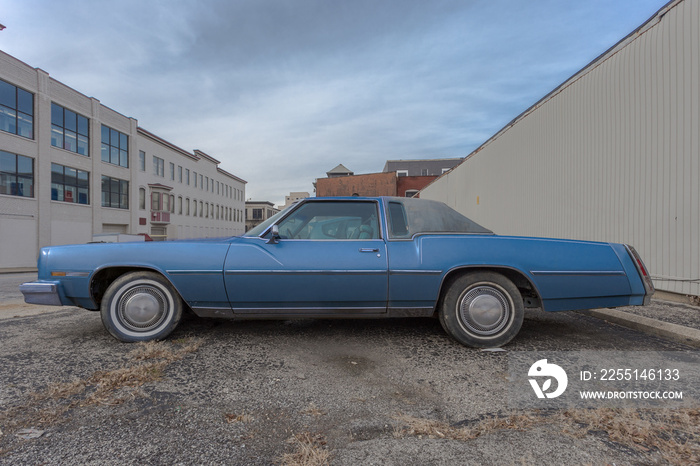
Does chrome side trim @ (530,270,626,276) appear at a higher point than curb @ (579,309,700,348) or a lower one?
higher

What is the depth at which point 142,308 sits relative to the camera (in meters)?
3.12

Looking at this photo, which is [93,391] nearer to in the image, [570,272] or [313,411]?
[313,411]

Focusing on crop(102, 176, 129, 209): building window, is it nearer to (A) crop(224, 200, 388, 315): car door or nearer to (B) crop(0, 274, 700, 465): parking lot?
(B) crop(0, 274, 700, 465): parking lot

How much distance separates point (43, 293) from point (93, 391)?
151 centimetres

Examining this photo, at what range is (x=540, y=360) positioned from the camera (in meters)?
2.74

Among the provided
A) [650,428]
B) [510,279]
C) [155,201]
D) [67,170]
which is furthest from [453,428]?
[155,201]

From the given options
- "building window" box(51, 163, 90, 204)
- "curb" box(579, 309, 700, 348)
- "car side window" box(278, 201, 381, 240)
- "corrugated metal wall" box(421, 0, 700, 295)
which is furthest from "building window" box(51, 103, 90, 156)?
"curb" box(579, 309, 700, 348)

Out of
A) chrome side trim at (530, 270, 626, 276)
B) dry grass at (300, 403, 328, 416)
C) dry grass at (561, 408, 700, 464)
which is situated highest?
chrome side trim at (530, 270, 626, 276)

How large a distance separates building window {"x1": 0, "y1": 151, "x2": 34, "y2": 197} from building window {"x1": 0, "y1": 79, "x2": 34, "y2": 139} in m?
1.37

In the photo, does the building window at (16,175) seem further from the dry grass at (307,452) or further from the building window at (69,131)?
the dry grass at (307,452)

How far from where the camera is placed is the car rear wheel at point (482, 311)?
304 centimetres

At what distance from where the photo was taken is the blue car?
A: 9.99 ft

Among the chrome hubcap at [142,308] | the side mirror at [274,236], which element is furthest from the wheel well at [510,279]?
the chrome hubcap at [142,308]

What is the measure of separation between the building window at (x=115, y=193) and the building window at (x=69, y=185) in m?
1.61
